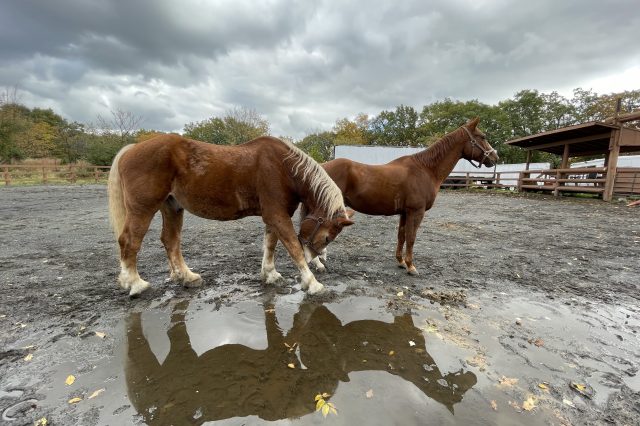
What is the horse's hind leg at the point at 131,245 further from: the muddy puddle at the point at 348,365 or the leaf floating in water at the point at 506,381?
the leaf floating in water at the point at 506,381

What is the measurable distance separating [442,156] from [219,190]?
3.55m

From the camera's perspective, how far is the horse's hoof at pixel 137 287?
338 cm

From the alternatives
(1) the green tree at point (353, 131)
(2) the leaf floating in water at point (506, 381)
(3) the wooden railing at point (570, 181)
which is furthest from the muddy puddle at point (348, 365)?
(1) the green tree at point (353, 131)

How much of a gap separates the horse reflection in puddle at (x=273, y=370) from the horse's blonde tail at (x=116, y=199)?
4.06 feet

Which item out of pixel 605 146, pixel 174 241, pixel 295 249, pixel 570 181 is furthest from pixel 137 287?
pixel 605 146

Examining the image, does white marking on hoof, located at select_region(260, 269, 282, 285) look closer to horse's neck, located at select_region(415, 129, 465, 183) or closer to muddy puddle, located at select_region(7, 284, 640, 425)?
muddy puddle, located at select_region(7, 284, 640, 425)

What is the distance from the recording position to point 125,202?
335 centimetres

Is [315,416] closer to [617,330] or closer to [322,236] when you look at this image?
[322,236]

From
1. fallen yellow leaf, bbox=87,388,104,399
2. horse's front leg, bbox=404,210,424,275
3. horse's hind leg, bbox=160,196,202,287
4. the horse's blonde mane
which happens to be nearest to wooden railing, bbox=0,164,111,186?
horse's hind leg, bbox=160,196,202,287

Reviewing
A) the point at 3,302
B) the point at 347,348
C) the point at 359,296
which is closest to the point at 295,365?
the point at 347,348

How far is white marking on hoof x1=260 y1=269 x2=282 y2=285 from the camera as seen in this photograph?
3.91m

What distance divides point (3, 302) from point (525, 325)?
5618mm

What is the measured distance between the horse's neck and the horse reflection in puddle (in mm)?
2797

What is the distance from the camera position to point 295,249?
11.2 ft
